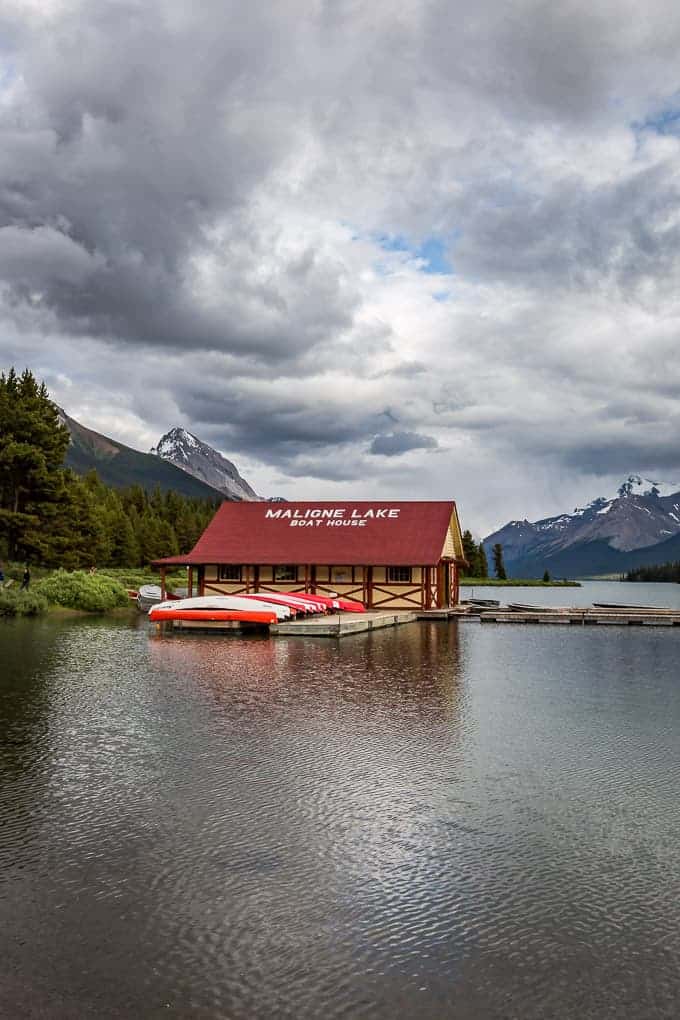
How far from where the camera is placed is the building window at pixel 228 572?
46812mm

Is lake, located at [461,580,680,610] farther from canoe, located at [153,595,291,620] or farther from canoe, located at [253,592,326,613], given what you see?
canoe, located at [153,595,291,620]

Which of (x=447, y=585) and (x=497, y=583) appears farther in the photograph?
(x=497, y=583)

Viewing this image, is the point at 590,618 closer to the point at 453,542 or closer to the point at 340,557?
the point at 453,542

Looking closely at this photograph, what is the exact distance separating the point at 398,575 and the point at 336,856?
1500 inches

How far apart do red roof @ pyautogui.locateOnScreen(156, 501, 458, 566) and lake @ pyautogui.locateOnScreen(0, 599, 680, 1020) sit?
91.5ft

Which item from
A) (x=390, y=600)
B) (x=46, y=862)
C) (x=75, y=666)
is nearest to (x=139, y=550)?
(x=390, y=600)

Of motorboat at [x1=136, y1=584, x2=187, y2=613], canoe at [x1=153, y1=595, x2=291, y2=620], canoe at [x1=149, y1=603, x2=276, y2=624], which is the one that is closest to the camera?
canoe at [x1=149, y1=603, x2=276, y2=624]

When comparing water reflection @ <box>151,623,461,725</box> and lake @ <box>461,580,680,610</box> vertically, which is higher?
lake @ <box>461,580,680,610</box>

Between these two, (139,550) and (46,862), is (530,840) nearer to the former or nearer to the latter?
(46,862)

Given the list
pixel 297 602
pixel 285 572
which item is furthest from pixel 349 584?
pixel 297 602

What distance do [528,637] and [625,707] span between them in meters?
17.4

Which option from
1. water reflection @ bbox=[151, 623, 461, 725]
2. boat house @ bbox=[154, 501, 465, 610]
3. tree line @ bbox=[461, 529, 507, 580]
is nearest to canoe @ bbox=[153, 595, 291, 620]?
water reflection @ bbox=[151, 623, 461, 725]

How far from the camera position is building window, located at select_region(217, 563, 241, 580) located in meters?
46.8

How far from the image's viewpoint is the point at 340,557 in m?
45.4
